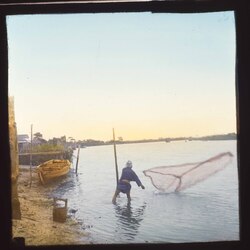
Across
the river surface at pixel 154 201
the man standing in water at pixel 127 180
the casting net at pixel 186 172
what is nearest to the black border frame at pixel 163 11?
the river surface at pixel 154 201

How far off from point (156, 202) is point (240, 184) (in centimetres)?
143

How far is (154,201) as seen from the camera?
4.28m

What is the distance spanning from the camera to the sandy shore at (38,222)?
369cm

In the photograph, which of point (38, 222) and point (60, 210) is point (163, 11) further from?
point (38, 222)

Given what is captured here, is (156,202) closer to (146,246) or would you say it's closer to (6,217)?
(146,246)

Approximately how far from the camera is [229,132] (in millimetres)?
4164

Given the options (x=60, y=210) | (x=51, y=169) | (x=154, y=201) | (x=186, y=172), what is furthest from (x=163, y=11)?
(x=51, y=169)

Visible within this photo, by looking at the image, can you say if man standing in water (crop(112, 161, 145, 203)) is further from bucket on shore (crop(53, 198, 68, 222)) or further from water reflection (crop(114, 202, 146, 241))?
bucket on shore (crop(53, 198, 68, 222))

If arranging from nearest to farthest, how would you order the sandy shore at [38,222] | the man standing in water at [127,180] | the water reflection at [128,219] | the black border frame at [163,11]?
the black border frame at [163,11] < the sandy shore at [38,222] < the man standing in water at [127,180] < the water reflection at [128,219]

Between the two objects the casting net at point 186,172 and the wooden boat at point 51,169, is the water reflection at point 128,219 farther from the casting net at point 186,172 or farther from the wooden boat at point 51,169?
the wooden boat at point 51,169

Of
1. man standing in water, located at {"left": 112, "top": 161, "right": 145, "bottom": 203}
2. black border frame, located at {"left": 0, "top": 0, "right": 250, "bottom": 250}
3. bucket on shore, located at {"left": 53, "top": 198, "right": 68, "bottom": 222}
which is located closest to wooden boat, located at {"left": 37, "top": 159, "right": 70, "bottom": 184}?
bucket on shore, located at {"left": 53, "top": 198, "right": 68, "bottom": 222}

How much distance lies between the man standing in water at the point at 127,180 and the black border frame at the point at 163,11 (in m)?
1.33

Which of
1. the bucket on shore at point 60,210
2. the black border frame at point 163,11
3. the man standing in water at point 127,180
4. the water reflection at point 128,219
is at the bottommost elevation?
the water reflection at point 128,219

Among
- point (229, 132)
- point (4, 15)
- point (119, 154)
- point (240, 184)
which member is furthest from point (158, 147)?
point (4, 15)
